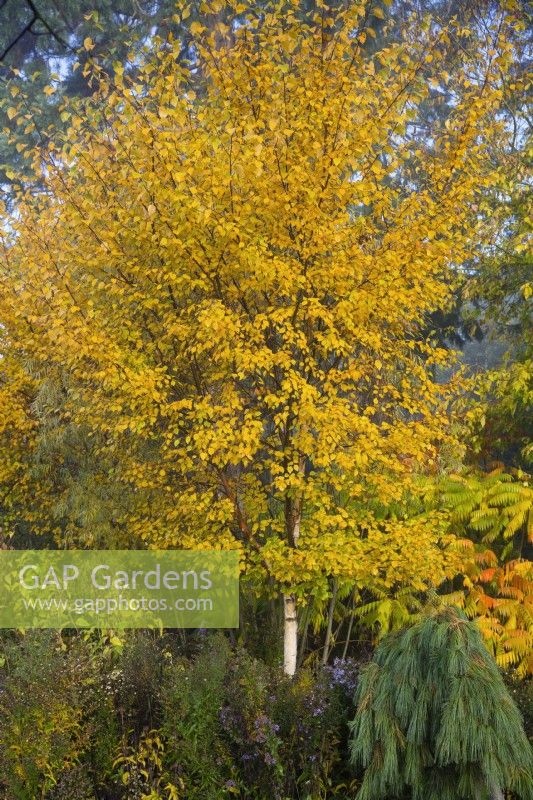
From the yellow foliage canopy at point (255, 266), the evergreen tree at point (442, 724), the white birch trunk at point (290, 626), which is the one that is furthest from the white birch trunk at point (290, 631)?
the evergreen tree at point (442, 724)

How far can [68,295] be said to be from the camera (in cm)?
454

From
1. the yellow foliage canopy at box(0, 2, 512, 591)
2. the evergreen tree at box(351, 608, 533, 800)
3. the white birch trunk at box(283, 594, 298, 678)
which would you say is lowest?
the evergreen tree at box(351, 608, 533, 800)

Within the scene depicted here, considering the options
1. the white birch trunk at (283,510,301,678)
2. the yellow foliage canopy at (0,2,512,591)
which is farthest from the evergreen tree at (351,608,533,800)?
the white birch trunk at (283,510,301,678)

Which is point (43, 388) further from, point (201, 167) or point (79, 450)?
point (201, 167)

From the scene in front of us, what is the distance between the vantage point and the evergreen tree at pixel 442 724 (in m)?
3.48

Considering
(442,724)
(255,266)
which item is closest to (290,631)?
(442,724)

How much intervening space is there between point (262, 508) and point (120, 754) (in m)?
1.77

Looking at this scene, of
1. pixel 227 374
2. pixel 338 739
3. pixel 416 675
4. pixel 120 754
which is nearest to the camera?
pixel 416 675

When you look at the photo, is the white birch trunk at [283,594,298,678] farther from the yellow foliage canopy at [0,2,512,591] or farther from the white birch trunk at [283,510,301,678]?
the yellow foliage canopy at [0,2,512,591]

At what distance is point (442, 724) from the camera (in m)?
3.48

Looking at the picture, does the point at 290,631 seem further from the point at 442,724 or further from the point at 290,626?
the point at 442,724

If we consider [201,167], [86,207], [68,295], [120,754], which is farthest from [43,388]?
[120,754]

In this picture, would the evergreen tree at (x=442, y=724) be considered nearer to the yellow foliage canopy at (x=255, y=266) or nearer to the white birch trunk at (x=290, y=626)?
the yellow foliage canopy at (x=255, y=266)

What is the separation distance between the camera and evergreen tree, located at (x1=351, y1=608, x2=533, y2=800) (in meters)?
3.48
